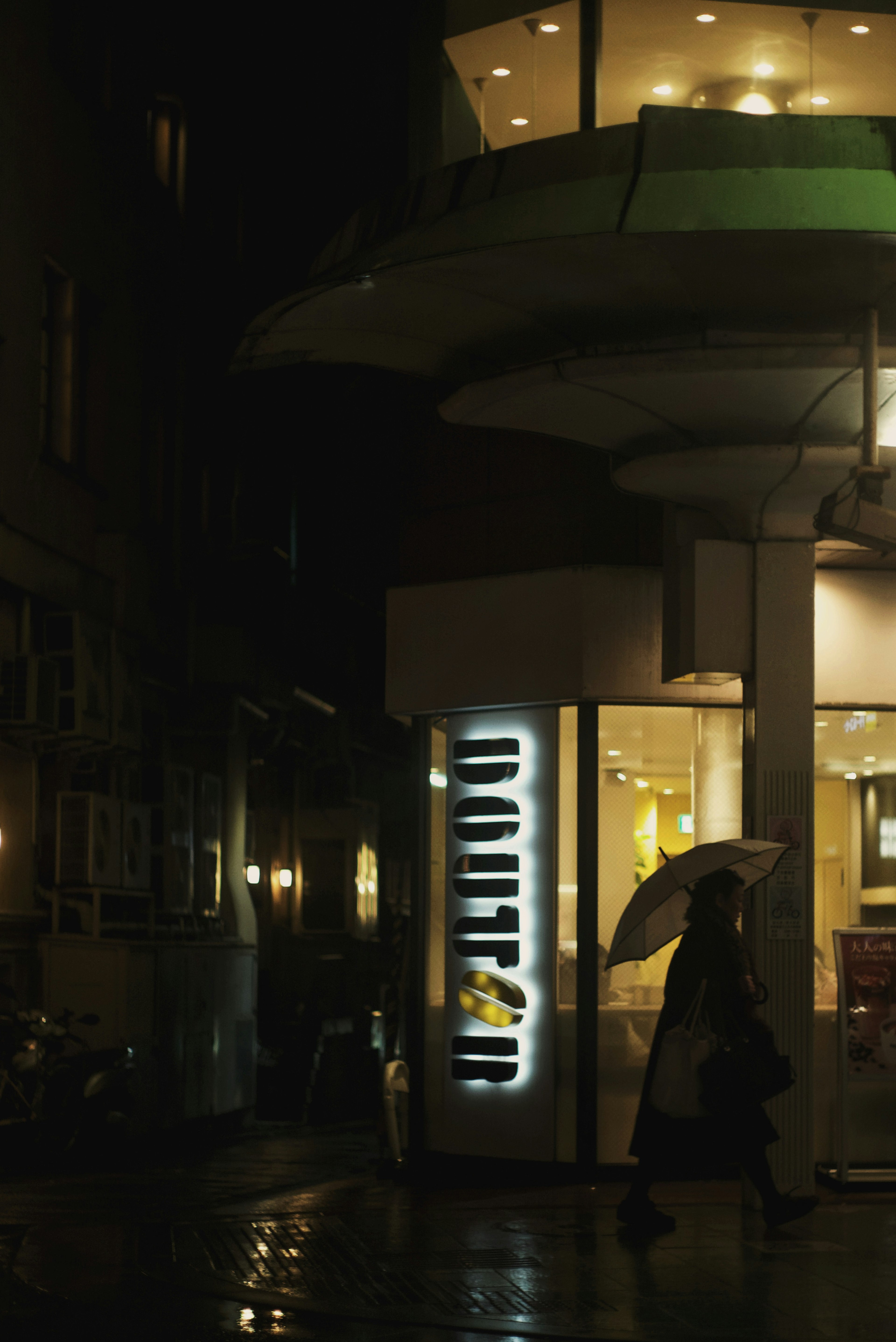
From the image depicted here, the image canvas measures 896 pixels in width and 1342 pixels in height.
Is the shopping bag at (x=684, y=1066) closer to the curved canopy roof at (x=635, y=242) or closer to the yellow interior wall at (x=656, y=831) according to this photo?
the yellow interior wall at (x=656, y=831)

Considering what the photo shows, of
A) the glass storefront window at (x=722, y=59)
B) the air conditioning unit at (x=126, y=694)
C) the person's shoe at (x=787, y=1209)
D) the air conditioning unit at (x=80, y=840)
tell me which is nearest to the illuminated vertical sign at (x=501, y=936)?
the person's shoe at (x=787, y=1209)

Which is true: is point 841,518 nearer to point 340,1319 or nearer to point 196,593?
point 340,1319

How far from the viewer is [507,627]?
12438mm

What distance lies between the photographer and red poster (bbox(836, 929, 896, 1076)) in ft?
37.7

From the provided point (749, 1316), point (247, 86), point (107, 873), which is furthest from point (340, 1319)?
point (247, 86)

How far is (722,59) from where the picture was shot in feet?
33.2

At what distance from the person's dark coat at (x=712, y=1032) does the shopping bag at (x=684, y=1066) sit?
0.03 meters

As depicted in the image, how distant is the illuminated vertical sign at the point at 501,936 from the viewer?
1212 cm

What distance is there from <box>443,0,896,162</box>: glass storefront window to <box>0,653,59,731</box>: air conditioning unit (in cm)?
797

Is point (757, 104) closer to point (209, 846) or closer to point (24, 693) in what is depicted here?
point (24, 693)

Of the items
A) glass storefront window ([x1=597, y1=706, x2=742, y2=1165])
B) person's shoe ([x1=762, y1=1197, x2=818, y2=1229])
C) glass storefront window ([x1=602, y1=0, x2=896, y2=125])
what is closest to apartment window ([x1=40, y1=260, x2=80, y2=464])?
glass storefront window ([x1=597, y1=706, x2=742, y2=1165])

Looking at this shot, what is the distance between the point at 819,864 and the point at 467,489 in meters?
3.68

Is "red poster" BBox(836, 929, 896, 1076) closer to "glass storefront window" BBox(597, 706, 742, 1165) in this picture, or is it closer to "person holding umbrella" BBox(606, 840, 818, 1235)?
"glass storefront window" BBox(597, 706, 742, 1165)

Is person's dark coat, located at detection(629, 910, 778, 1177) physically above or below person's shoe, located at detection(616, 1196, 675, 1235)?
above
